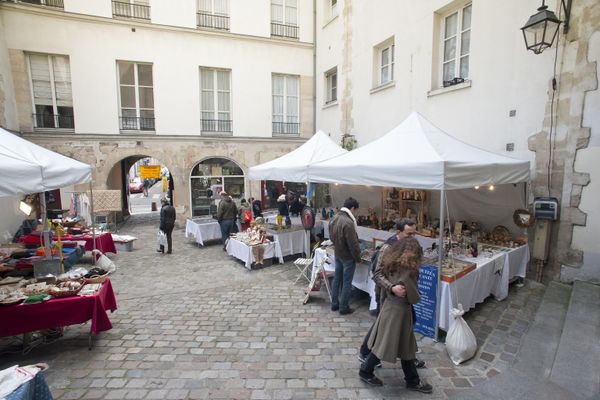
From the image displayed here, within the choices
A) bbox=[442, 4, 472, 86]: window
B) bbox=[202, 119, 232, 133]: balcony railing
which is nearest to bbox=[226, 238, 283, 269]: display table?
bbox=[442, 4, 472, 86]: window

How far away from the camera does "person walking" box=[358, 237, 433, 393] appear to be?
3.03m

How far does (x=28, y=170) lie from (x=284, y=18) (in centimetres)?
1198

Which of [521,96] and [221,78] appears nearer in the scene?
[521,96]

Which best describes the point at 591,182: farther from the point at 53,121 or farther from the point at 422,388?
the point at 53,121

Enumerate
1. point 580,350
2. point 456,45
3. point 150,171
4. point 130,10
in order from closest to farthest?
point 580,350
point 456,45
point 130,10
point 150,171

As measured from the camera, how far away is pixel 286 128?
1384 centimetres

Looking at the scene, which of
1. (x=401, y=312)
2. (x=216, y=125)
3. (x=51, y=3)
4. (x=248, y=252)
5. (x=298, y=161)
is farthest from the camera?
(x=216, y=125)

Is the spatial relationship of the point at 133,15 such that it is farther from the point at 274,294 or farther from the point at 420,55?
the point at 274,294

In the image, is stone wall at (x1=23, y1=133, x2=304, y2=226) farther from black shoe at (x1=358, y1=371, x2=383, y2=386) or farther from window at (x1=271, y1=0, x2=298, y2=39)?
black shoe at (x1=358, y1=371, x2=383, y2=386)

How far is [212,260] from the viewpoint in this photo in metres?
8.05

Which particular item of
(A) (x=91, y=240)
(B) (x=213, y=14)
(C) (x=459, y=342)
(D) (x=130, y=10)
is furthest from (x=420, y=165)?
(D) (x=130, y=10)

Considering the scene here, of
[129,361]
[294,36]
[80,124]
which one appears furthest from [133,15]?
[129,361]

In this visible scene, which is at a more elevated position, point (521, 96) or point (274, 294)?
point (521, 96)

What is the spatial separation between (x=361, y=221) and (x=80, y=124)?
10.0 metres
